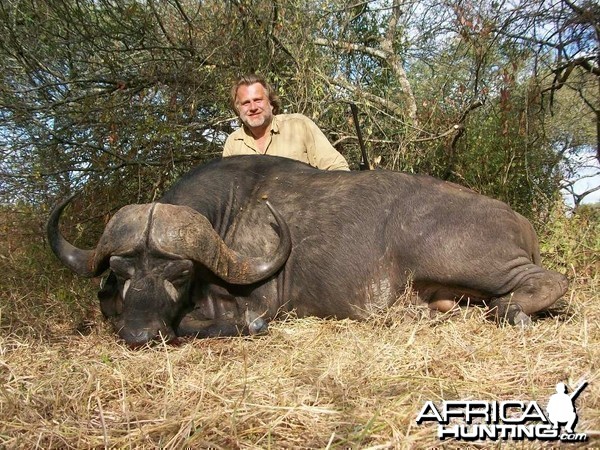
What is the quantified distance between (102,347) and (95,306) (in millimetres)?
1319

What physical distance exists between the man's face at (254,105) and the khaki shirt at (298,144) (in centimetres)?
15

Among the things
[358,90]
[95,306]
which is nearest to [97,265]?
[95,306]

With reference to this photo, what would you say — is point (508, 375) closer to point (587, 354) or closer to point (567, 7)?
point (587, 354)

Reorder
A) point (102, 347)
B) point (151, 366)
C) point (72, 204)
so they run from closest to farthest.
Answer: point (151, 366) < point (102, 347) < point (72, 204)

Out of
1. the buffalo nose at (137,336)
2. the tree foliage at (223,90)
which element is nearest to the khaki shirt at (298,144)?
the tree foliage at (223,90)

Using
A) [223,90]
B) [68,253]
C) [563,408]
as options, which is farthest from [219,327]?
[223,90]

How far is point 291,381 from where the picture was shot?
2.30 m

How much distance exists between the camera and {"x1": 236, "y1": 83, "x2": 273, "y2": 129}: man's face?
16.0 ft

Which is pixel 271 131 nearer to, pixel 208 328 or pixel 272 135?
pixel 272 135

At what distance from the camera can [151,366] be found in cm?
262

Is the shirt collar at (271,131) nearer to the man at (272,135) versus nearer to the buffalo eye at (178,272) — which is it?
the man at (272,135)

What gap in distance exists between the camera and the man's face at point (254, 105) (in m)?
4.88
